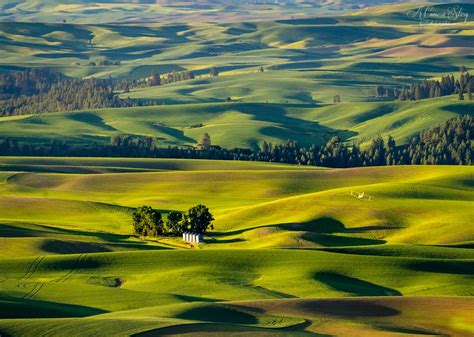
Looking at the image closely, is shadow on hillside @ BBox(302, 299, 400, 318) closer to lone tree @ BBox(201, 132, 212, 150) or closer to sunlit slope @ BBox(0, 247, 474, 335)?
sunlit slope @ BBox(0, 247, 474, 335)

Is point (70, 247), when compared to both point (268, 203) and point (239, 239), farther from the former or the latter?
point (268, 203)

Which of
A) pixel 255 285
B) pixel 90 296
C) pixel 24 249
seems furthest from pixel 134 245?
pixel 90 296

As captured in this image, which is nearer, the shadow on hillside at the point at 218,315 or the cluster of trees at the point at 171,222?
the shadow on hillside at the point at 218,315

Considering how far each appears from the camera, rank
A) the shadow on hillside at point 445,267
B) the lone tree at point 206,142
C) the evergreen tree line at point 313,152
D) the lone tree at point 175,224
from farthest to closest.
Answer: the lone tree at point 206,142, the evergreen tree line at point 313,152, the lone tree at point 175,224, the shadow on hillside at point 445,267

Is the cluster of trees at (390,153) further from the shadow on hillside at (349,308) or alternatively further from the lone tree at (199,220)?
the shadow on hillside at (349,308)

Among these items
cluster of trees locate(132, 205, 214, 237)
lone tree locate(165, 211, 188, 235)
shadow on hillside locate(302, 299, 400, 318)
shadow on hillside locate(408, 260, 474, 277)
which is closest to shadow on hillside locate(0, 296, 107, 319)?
shadow on hillside locate(302, 299, 400, 318)

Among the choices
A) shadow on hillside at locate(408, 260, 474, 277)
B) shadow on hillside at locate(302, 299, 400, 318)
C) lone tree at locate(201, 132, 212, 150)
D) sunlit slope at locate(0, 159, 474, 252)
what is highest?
shadow on hillside at locate(302, 299, 400, 318)

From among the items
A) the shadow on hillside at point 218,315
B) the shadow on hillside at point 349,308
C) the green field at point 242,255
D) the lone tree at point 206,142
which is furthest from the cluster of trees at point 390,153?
the shadow on hillside at point 218,315
